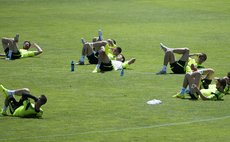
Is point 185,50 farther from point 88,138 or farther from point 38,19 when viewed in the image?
point 38,19

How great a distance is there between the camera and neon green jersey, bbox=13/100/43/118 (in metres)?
27.1

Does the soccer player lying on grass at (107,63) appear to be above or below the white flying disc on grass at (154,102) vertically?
below

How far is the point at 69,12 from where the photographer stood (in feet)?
209

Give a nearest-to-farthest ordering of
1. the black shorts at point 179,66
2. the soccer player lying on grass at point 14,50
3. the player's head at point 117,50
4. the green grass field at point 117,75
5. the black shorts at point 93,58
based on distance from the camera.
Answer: the green grass field at point 117,75
the black shorts at point 179,66
the player's head at point 117,50
the black shorts at point 93,58
the soccer player lying on grass at point 14,50

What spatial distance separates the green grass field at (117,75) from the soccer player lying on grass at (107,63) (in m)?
0.45

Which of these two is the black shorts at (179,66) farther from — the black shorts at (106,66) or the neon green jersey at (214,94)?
the neon green jersey at (214,94)

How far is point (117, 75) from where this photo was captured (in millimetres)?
36188

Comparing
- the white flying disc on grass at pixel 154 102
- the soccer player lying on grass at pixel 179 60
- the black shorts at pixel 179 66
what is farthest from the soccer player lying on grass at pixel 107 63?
the white flying disc on grass at pixel 154 102

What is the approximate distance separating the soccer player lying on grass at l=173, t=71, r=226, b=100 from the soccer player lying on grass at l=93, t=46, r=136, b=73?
6202 mm

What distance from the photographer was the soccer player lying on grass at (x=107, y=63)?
36.3 meters

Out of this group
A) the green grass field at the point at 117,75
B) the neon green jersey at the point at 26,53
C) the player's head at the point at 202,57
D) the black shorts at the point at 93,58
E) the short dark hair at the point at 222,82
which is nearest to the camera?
the green grass field at the point at 117,75

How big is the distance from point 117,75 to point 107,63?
85cm

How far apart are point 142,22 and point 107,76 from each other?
2273cm

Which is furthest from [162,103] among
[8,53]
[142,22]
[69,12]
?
[69,12]
